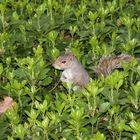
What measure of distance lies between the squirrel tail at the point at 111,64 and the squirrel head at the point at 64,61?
0.79ft

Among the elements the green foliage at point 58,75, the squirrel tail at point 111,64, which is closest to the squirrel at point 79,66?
the squirrel tail at point 111,64

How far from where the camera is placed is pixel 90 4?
600cm

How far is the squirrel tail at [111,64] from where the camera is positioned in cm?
441

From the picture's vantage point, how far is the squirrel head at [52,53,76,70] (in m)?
4.55

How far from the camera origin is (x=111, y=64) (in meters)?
4.42

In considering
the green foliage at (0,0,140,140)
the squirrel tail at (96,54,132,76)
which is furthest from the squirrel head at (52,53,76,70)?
the squirrel tail at (96,54,132,76)

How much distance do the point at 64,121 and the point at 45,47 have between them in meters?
1.64

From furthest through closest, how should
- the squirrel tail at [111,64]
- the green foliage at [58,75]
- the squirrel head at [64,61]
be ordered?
the squirrel head at [64,61] < the squirrel tail at [111,64] < the green foliage at [58,75]

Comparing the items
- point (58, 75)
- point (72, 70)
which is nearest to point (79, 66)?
point (72, 70)

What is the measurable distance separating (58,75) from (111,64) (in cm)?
54

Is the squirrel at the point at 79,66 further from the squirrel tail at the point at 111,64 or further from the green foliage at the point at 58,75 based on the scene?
the green foliage at the point at 58,75

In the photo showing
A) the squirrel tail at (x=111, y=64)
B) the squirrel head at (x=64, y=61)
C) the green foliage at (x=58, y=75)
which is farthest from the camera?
the squirrel head at (x=64, y=61)

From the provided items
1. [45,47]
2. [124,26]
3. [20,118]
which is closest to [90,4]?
[124,26]

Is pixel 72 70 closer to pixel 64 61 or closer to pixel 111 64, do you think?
pixel 64 61
